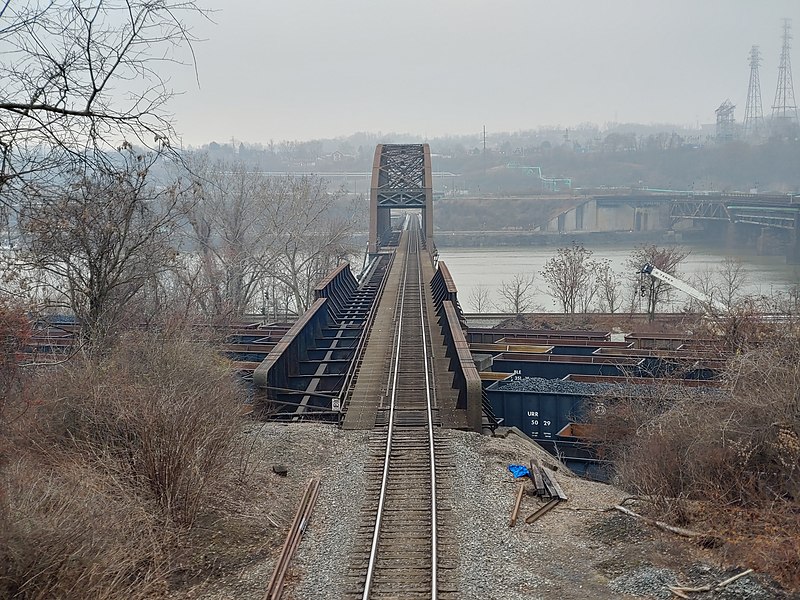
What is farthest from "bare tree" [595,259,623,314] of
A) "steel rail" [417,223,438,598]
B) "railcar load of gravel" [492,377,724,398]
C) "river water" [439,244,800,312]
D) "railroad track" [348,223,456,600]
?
"railroad track" [348,223,456,600]

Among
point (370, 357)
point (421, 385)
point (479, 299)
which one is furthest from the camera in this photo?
point (479, 299)

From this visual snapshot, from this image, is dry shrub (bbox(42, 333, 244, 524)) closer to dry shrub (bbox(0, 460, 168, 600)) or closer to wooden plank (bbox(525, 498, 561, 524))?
dry shrub (bbox(0, 460, 168, 600))

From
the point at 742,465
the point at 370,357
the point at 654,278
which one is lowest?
the point at 654,278

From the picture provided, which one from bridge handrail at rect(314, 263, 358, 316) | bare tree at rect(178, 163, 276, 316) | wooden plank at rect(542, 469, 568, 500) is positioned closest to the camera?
wooden plank at rect(542, 469, 568, 500)

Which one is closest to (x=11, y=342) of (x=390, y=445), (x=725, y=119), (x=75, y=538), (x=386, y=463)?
(x=390, y=445)

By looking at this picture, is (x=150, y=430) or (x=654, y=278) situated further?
(x=654, y=278)

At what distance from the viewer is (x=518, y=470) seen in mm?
10672

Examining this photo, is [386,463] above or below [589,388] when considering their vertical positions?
above

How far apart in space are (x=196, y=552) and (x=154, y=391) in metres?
2.13

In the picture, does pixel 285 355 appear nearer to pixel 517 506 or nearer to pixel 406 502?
pixel 406 502

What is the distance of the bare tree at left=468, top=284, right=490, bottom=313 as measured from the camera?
47.7 metres

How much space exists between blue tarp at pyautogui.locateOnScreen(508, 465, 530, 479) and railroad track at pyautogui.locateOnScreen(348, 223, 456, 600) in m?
0.90

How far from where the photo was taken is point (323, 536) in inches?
337

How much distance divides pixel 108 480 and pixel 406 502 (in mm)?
3592
